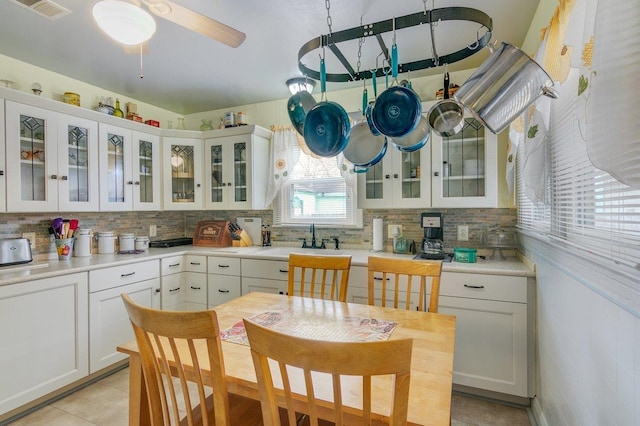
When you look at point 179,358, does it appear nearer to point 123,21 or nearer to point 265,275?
point 123,21

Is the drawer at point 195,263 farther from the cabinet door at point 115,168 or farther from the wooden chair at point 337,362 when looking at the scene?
the wooden chair at point 337,362

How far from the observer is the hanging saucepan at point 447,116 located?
158cm

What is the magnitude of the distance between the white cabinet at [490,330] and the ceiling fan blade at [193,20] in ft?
6.29

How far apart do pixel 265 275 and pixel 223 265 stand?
0.47 metres

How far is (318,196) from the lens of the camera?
3322 millimetres

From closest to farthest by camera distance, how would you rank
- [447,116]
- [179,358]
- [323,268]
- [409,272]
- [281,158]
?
[179,358] < [447,116] < [409,272] < [323,268] < [281,158]

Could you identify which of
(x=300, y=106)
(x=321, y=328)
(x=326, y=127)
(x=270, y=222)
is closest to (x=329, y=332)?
(x=321, y=328)

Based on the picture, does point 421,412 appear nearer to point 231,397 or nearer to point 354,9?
point 231,397

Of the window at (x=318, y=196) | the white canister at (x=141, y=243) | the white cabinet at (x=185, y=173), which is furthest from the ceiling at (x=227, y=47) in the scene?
the white canister at (x=141, y=243)

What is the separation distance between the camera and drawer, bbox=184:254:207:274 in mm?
3102

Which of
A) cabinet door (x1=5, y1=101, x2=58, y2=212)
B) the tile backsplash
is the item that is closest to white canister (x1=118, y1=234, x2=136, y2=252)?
the tile backsplash

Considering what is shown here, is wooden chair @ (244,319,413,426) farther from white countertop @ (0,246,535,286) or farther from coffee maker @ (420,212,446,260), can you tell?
coffee maker @ (420,212,446,260)

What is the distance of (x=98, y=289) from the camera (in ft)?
7.95

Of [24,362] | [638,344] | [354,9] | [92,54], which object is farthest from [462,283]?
[92,54]
